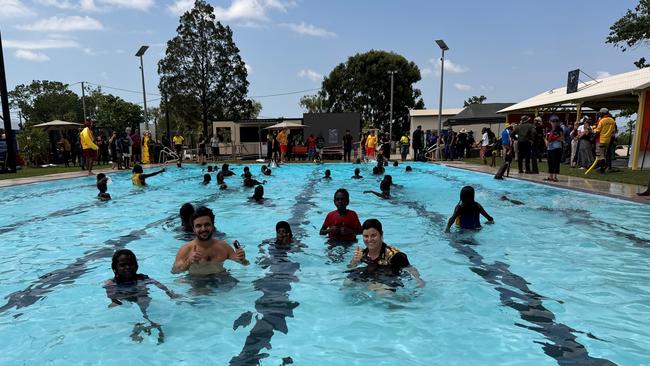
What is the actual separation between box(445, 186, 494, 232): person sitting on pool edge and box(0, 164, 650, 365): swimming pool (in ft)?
0.73

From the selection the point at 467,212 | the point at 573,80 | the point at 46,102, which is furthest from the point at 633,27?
the point at 46,102

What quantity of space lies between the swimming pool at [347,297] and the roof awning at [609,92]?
8.03 metres

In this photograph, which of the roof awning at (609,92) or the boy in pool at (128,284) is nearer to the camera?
the boy in pool at (128,284)

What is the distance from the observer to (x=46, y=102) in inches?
2778

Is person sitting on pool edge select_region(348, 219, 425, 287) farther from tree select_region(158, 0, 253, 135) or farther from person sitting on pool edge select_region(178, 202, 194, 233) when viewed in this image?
tree select_region(158, 0, 253, 135)

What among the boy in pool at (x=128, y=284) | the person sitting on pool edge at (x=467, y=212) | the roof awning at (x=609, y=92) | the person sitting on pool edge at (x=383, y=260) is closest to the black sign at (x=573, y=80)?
the roof awning at (x=609, y=92)

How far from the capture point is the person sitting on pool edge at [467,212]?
22.8 feet

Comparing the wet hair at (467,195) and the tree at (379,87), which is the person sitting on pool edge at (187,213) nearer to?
the wet hair at (467,195)

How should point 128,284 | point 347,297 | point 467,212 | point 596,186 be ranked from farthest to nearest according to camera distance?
point 596,186, point 467,212, point 347,297, point 128,284

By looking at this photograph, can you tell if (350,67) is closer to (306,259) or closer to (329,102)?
(329,102)

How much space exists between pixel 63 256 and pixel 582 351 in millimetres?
6926

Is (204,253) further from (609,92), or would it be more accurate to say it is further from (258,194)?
(609,92)

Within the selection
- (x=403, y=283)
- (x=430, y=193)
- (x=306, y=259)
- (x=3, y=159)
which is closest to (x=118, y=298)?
(x=306, y=259)

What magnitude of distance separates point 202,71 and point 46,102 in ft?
162
